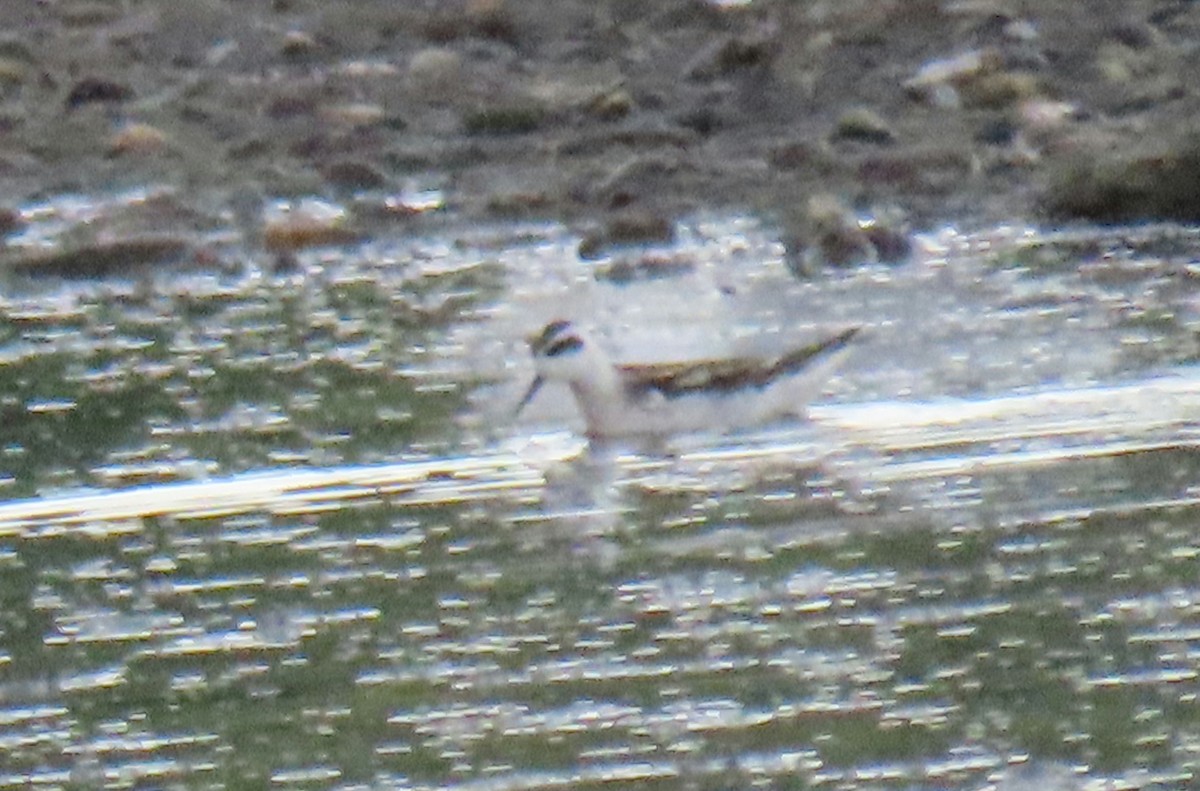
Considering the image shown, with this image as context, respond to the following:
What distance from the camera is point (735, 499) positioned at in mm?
5898

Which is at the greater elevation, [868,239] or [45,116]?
[45,116]

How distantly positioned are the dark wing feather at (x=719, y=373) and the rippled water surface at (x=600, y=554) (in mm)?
130

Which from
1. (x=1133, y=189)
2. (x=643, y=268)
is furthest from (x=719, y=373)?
(x=1133, y=189)

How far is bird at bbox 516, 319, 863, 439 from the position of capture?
650 centimetres

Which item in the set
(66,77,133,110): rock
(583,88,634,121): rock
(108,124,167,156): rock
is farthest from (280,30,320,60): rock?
(583,88,634,121): rock

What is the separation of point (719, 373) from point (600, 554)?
43.9 inches

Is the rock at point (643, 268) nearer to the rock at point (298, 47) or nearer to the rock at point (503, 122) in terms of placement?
the rock at point (503, 122)

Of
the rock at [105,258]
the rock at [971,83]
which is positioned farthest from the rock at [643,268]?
the rock at [971,83]

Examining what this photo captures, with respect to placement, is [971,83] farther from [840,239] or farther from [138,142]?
[138,142]

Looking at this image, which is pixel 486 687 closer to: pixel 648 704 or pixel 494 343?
pixel 648 704

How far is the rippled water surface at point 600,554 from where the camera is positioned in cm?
453

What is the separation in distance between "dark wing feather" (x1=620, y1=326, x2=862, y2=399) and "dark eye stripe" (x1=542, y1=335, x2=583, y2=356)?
0.13 meters

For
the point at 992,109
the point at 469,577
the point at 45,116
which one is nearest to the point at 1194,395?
the point at 469,577

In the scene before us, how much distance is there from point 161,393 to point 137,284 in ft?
5.98
